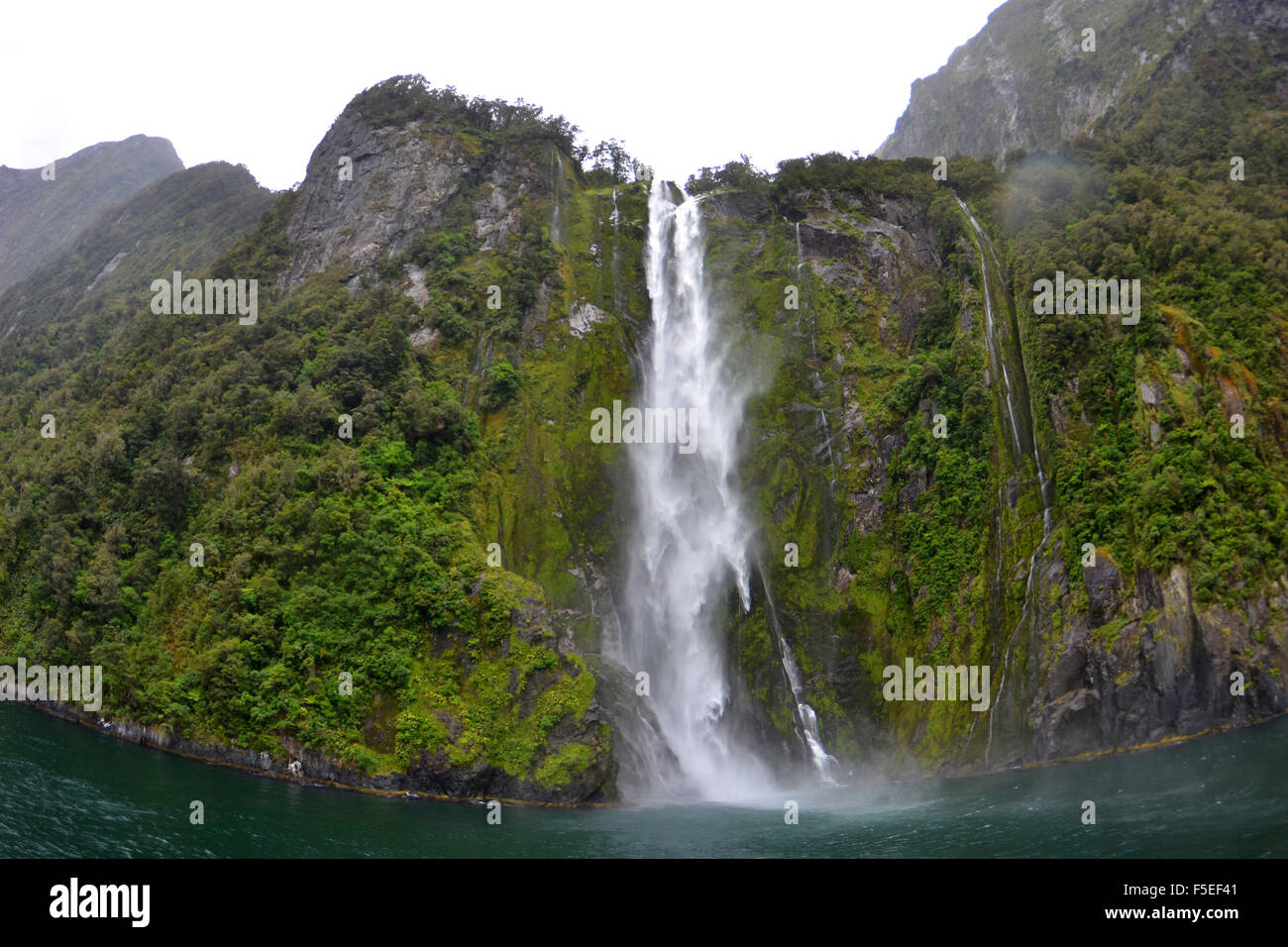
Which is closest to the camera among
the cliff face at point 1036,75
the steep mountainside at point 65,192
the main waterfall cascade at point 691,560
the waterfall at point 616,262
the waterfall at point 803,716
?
the waterfall at point 803,716

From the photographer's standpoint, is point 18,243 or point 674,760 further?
point 18,243

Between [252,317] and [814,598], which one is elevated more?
[252,317]

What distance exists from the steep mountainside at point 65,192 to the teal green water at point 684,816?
365 ft

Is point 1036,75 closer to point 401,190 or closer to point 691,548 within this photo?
point 401,190

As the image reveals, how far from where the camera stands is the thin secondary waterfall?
30.5 meters

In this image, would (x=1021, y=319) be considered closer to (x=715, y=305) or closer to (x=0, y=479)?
(x=715, y=305)

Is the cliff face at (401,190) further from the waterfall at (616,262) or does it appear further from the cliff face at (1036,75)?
the cliff face at (1036,75)

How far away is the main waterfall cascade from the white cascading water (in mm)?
47

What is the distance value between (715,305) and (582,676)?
2451cm

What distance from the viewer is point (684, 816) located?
26297mm

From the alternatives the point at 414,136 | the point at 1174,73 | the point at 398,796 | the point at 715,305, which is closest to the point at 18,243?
the point at 414,136

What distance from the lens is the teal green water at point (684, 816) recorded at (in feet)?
63.1

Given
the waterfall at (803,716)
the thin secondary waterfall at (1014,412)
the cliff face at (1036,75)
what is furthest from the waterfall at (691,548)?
the cliff face at (1036,75)

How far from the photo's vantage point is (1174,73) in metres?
54.0
